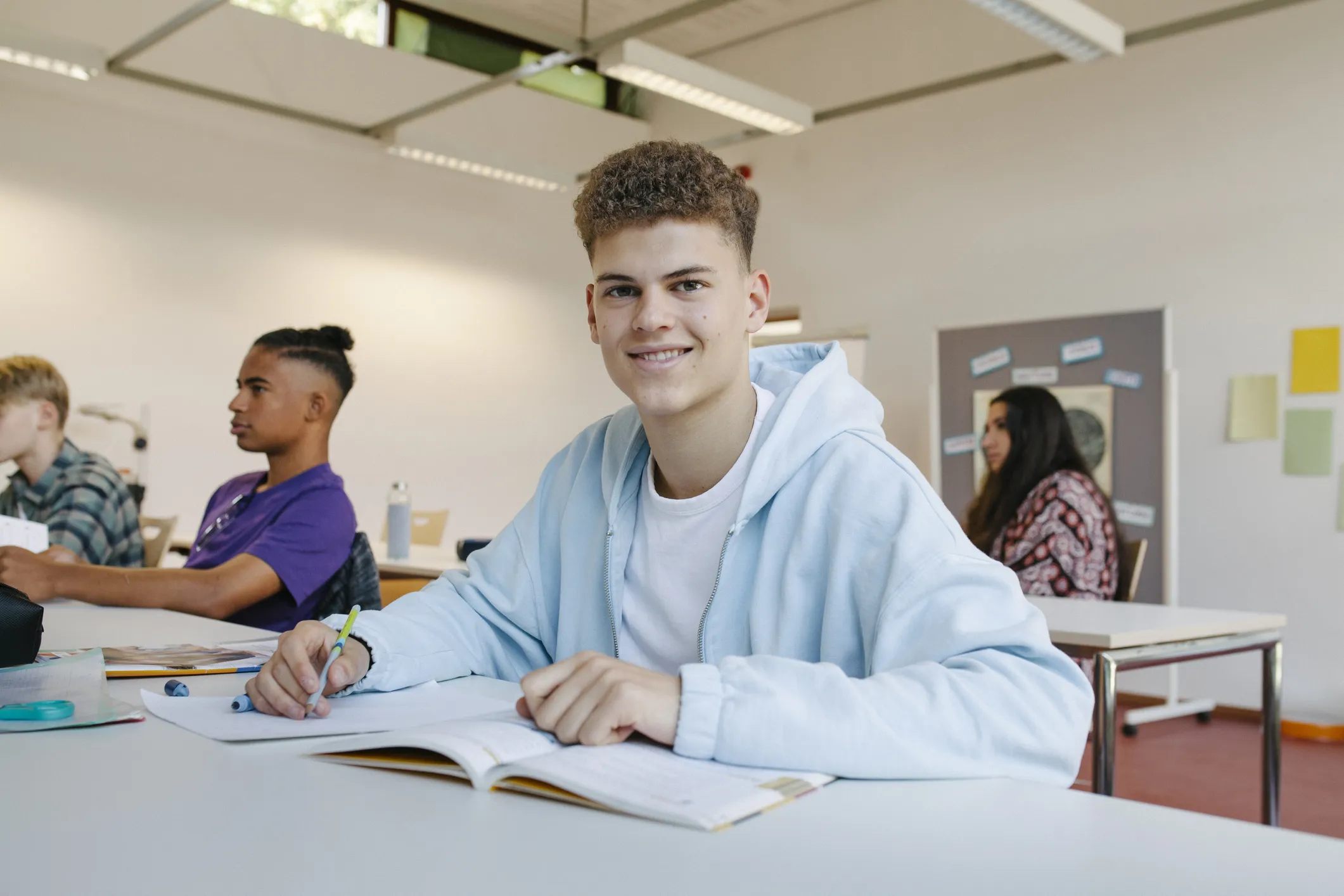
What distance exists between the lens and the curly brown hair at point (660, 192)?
1.28 metres

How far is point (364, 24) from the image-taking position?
6422 mm

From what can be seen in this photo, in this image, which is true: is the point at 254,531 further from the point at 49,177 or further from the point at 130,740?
the point at 49,177

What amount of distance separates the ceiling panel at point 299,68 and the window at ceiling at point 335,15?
0.33 ft

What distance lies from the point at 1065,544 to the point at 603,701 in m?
2.96

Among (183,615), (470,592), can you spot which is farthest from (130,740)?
(183,615)

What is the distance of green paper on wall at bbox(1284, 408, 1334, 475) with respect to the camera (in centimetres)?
466

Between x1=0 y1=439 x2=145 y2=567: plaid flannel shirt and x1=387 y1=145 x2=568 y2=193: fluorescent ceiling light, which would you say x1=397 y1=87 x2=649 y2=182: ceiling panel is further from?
x1=0 y1=439 x2=145 y2=567: plaid flannel shirt

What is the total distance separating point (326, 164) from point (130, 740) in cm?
596

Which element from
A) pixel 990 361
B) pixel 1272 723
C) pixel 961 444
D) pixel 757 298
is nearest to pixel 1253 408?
pixel 990 361

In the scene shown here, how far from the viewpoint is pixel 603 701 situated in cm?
92

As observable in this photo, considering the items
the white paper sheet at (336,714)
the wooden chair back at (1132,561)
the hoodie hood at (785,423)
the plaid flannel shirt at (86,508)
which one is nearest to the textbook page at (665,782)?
the white paper sheet at (336,714)

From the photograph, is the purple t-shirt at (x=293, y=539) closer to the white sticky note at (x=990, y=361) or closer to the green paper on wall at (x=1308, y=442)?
the white sticky note at (x=990, y=361)

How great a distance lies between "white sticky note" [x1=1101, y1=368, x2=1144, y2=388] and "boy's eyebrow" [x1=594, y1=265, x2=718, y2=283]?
388 cm

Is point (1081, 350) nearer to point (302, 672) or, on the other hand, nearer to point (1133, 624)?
point (1133, 624)
